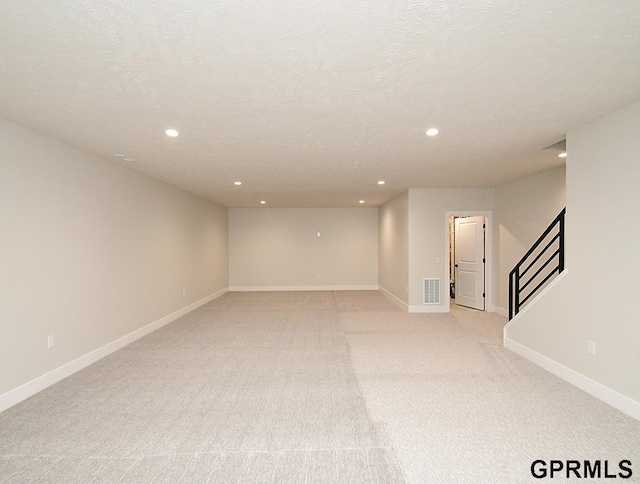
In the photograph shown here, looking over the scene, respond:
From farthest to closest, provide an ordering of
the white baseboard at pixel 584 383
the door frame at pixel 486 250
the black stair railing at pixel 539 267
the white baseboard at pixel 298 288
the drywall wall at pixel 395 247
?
the white baseboard at pixel 298 288 < the drywall wall at pixel 395 247 < the door frame at pixel 486 250 < the black stair railing at pixel 539 267 < the white baseboard at pixel 584 383

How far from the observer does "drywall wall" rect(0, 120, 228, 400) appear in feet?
10.2

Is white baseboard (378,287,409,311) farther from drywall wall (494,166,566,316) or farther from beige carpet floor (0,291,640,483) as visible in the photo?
beige carpet floor (0,291,640,483)

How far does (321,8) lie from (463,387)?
338 centimetres

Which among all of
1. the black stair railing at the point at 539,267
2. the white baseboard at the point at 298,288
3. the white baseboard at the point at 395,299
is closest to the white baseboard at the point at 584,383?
the black stair railing at the point at 539,267

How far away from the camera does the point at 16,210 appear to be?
3150 millimetres

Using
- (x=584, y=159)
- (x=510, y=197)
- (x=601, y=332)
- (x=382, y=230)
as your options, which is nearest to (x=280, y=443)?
(x=601, y=332)

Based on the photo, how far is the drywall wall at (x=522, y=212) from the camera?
5.22 m

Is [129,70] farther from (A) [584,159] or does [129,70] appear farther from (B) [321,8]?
(A) [584,159]

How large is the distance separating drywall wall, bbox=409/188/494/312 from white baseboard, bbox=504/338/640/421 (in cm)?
266

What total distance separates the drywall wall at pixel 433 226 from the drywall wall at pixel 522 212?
0.33 metres

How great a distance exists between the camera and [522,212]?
598 cm

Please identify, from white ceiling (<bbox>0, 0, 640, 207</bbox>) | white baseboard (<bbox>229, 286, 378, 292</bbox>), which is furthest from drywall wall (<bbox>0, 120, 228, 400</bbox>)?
white baseboard (<bbox>229, 286, 378, 292</bbox>)

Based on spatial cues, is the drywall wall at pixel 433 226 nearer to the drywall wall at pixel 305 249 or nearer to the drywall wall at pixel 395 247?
the drywall wall at pixel 395 247

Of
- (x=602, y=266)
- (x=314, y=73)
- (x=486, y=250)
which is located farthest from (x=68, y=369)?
(x=486, y=250)
